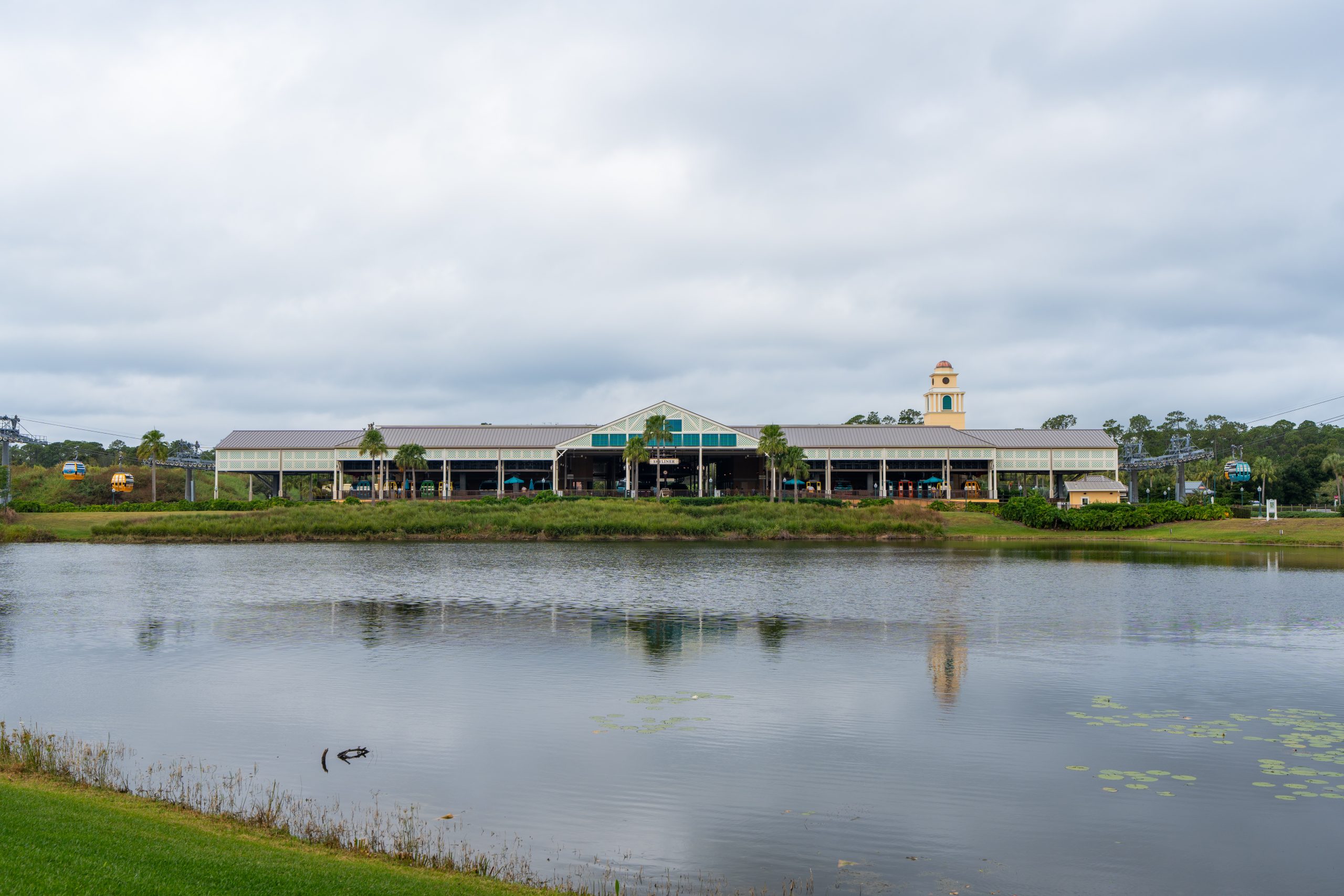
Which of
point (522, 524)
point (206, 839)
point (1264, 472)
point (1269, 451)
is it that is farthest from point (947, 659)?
point (1269, 451)

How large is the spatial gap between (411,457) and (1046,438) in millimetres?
73148

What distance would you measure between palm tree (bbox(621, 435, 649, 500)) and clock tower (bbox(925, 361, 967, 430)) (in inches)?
1567

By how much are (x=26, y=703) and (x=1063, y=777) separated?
19.5m

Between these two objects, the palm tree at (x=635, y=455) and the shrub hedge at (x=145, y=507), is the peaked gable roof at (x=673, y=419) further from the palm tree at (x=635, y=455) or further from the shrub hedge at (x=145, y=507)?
the shrub hedge at (x=145, y=507)

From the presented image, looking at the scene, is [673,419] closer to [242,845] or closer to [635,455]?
[635,455]

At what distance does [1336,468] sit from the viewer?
402 feet

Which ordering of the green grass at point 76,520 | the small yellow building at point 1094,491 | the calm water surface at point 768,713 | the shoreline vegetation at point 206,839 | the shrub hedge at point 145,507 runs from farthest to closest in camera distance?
the small yellow building at point 1094,491, the shrub hedge at point 145,507, the green grass at point 76,520, the calm water surface at point 768,713, the shoreline vegetation at point 206,839

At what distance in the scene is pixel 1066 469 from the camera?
109562 mm

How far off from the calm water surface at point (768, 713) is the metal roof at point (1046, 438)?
71781 millimetres

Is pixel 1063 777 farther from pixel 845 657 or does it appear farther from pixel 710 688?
pixel 845 657

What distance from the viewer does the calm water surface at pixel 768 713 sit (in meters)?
11.8

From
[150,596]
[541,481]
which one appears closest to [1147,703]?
[150,596]

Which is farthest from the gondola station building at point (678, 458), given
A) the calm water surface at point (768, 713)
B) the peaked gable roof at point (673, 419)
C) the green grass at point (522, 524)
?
the calm water surface at point (768, 713)

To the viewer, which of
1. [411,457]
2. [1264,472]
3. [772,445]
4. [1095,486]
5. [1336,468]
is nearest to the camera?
[772,445]
